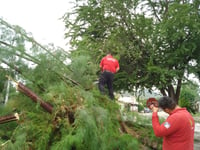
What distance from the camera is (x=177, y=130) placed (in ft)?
9.71

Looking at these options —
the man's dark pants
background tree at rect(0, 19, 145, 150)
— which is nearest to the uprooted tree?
background tree at rect(0, 19, 145, 150)

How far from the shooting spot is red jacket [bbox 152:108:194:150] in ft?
9.61

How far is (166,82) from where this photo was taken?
1044cm

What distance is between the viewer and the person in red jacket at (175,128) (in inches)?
115

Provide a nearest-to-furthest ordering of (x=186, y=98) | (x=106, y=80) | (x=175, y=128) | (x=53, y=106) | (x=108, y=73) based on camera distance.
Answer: (x=175, y=128), (x=53, y=106), (x=106, y=80), (x=108, y=73), (x=186, y=98)

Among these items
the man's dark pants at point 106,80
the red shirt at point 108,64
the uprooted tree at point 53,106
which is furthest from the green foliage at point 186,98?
the uprooted tree at point 53,106

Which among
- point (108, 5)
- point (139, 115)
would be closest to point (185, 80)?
point (108, 5)

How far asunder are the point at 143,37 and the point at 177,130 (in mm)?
8538

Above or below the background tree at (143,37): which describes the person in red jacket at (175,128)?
below

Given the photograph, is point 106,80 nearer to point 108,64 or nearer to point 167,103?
point 108,64

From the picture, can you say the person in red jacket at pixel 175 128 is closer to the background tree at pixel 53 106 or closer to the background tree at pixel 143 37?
the background tree at pixel 53 106

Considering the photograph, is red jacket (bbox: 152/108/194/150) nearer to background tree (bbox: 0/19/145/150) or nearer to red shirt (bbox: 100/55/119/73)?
background tree (bbox: 0/19/145/150)

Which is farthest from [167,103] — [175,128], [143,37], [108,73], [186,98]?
[186,98]

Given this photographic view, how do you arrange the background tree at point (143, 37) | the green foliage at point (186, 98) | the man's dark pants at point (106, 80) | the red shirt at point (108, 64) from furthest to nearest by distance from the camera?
1. the green foliage at point (186, 98)
2. the background tree at point (143, 37)
3. the red shirt at point (108, 64)
4. the man's dark pants at point (106, 80)
